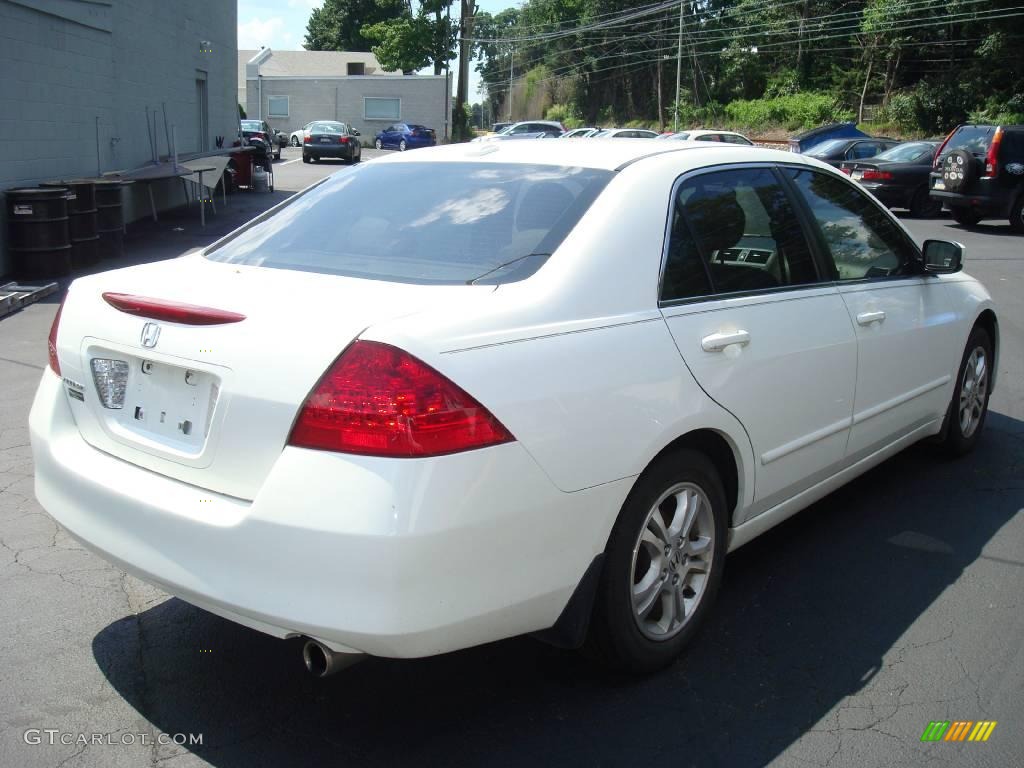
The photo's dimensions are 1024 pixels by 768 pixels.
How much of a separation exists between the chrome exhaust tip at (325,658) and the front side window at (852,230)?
8.46 ft

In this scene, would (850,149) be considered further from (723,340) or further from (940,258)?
(723,340)

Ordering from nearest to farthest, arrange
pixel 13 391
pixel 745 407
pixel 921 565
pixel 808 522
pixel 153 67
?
pixel 745 407, pixel 921 565, pixel 808 522, pixel 13 391, pixel 153 67

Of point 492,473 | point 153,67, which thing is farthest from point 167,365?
point 153,67

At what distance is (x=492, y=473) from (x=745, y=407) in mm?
1211

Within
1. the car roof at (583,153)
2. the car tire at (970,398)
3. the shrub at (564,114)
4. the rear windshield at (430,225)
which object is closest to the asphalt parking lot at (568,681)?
the car tire at (970,398)

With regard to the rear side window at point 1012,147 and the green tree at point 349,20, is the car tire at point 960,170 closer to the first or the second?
the rear side window at point 1012,147

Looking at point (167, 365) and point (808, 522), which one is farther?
point (808, 522)

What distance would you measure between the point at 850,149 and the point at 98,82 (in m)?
16.2

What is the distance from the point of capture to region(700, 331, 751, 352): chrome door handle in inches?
127

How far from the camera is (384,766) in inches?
108

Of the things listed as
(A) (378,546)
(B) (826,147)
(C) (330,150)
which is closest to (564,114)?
(C) (330,150)

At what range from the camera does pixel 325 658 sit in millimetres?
2605

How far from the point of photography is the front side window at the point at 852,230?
4.19m

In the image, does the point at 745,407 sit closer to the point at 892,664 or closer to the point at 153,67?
the point at 892,664
